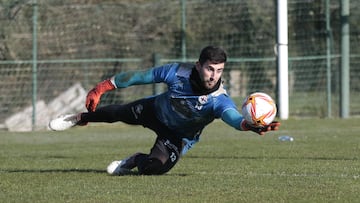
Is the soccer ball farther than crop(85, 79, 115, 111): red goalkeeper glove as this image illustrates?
No

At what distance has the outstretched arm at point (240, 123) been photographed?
893cm

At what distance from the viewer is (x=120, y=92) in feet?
83.6

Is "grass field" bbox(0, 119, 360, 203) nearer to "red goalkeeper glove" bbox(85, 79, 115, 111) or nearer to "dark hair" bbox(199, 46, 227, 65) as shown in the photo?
"red goalkeeper glove" bbox(85, 79, 115, 111)

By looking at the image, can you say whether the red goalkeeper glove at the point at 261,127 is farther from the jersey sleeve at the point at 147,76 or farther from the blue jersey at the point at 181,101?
the jersey sleeve at the point at 147,76

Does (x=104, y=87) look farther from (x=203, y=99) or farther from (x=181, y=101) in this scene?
(x=203, y=99)

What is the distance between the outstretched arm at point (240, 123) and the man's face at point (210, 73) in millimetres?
367

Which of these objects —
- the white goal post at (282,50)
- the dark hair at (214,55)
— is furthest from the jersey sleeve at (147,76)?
the white goal post at (282,50)

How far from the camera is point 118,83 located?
10586 mm

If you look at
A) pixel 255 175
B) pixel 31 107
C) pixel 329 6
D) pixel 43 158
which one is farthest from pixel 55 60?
pixel 255 175

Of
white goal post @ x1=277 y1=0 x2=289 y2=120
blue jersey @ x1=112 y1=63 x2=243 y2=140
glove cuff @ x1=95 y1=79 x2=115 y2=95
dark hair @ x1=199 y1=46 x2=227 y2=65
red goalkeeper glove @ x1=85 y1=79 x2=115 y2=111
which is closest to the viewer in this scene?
dark hair @ x1=199 y1=46 x2=227 y2=65

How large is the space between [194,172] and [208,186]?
64.1 inches

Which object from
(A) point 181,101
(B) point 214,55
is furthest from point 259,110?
(A) point 181,101

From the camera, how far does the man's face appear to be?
388 inches

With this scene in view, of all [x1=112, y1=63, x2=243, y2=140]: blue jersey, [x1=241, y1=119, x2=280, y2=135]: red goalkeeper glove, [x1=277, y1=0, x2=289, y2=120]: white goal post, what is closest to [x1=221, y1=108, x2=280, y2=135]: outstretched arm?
[x1=241, y1=119, x2=280, y2=135]: red goalkeeper glove
